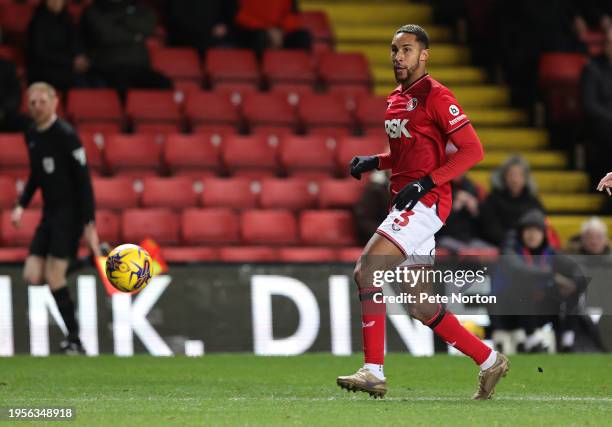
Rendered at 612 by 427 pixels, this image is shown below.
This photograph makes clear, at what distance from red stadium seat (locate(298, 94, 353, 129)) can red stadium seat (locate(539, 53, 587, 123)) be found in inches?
97.8

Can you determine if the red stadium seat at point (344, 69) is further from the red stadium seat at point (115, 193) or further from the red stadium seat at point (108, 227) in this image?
the red stadium seat at point (108, 227)

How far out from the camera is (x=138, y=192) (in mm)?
12914

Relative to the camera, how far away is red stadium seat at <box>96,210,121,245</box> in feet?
40.8

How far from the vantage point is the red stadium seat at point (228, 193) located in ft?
42.5

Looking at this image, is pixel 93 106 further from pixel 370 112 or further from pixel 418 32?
pixel 418 32

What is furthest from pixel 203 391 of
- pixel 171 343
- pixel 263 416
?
pixel 171 343

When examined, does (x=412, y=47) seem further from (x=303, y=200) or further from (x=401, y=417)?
(x=303, y=200)

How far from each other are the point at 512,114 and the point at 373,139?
2.78 m

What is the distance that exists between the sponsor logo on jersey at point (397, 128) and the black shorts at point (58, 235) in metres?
3.65

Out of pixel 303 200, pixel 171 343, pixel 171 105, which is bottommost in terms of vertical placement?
pixel 171 343

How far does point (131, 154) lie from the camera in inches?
520

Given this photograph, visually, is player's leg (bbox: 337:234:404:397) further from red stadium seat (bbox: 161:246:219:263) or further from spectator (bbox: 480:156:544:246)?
spectator (bbox: 480:156:544:246)

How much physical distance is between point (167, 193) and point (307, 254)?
147 centimetres

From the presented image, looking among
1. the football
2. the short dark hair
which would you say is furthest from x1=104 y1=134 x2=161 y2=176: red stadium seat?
the short dark hair
